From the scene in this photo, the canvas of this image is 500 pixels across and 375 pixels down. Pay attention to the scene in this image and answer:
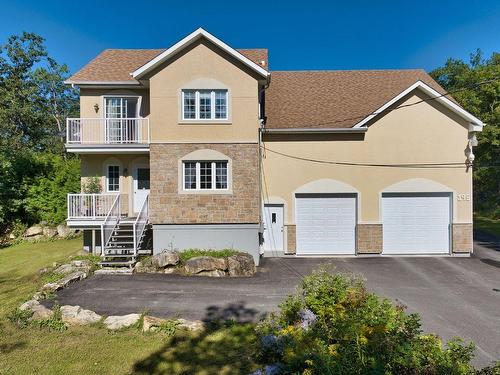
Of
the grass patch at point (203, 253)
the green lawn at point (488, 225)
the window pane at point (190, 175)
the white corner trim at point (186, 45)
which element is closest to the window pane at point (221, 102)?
the white corner trim at point (186, 45)

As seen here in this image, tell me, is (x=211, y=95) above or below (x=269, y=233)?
above

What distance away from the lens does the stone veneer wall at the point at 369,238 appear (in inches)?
553

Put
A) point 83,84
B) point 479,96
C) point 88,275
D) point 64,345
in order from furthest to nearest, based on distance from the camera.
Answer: point 479,96, point 83,84, point 88,275, point 64,345

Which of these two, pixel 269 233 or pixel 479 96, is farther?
pixel 479 96

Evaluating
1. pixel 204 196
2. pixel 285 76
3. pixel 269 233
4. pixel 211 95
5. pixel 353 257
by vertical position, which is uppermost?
pixel 285 76

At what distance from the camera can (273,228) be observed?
46.9 feet

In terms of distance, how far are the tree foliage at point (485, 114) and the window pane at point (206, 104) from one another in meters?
12.7

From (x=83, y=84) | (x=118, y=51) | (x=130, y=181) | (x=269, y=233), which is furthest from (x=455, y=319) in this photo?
(x=118, y=51)

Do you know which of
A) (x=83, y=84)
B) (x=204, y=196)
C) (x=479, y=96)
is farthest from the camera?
(x=479, y=96)

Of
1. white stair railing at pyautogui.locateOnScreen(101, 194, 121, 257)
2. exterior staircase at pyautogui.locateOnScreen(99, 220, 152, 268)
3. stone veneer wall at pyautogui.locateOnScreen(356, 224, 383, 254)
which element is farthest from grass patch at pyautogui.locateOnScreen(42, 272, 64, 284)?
stone veneer wall at pyautogui.locateOnScreen(356, 224, 383, 254)

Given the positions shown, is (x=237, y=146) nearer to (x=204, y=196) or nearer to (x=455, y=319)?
(x=204, y=196)

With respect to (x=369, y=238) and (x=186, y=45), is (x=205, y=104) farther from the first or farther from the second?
(x=369, y=238)

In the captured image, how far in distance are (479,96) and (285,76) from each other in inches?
618

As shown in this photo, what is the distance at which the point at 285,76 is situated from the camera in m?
18.0
